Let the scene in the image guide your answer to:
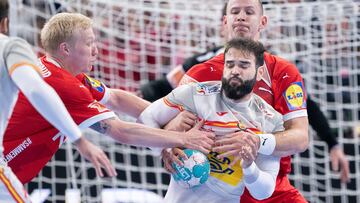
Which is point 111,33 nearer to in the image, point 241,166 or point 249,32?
point 249,32

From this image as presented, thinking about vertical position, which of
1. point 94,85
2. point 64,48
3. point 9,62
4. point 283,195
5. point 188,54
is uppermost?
point 9,62

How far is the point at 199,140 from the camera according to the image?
4141 millimetres

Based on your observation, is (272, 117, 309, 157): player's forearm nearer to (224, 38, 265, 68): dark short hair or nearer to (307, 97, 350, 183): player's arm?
(224, 38, 265, 68): dark short hair

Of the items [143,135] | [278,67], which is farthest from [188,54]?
[143,135]

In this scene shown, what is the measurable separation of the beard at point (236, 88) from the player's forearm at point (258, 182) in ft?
1.22

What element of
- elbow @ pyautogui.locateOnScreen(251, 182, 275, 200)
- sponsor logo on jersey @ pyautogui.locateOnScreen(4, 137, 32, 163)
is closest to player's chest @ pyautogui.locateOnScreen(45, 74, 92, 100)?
sponsor logo on jersey @ pyautogui.locateOnScreen(4, 137, 32, 163)

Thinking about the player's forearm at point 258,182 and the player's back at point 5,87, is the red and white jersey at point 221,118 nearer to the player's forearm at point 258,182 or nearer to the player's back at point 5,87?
the player's forearm at point 258,182

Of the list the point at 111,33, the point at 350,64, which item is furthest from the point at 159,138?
the point at 350,64

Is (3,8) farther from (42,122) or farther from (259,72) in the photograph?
(259,72)

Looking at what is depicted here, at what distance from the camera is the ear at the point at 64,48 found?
4273mm

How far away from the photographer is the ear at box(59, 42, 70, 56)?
427 cm

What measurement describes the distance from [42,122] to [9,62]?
2.78 feet

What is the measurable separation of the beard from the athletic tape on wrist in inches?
9.3

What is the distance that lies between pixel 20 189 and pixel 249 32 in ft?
5.76
